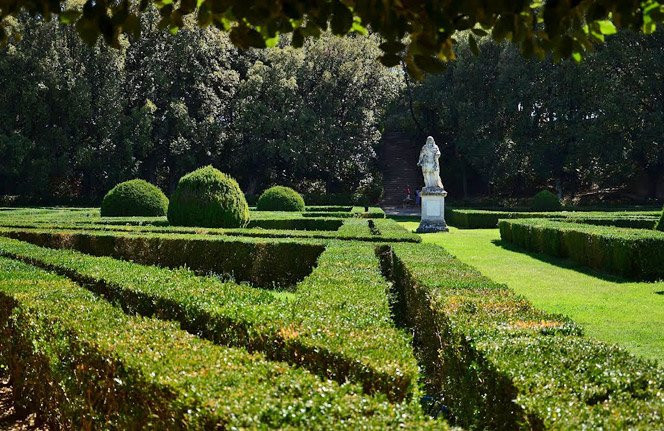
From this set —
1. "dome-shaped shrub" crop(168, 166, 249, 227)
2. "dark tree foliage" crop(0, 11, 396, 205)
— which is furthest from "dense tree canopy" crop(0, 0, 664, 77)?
"dark tree foliage" crop(0, 11, 396, 205)

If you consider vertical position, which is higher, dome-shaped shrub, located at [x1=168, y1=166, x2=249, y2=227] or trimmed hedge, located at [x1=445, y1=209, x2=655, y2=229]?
dome-shaped shrub, located at [x1=168, y1=166, x2=249, y2=227]

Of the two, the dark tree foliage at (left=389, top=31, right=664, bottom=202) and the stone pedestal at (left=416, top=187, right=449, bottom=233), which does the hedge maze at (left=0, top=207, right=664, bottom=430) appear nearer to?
the stone pedestal at (left=416, top=187, right=449, bottom=233)

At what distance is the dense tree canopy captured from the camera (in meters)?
2.36

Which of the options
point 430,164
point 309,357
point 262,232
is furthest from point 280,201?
point 309,357

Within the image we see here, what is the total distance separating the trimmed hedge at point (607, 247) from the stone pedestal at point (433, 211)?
5.38 m

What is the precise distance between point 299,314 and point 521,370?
71.9 inches

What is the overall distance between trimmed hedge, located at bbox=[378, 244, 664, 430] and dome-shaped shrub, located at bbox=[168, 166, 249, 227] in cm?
1054

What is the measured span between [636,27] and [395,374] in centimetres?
190

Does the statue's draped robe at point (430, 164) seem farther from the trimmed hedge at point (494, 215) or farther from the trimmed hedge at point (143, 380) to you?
the trimmed hedge at point (143, 380)

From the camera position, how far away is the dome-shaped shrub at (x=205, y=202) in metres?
15.7

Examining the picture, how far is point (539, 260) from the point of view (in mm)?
14016

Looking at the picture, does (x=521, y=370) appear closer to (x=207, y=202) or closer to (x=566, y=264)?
(x=566, y=264)

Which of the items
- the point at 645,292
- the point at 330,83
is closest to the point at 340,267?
the point at 645,292

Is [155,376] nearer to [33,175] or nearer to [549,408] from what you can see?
[549,408]
